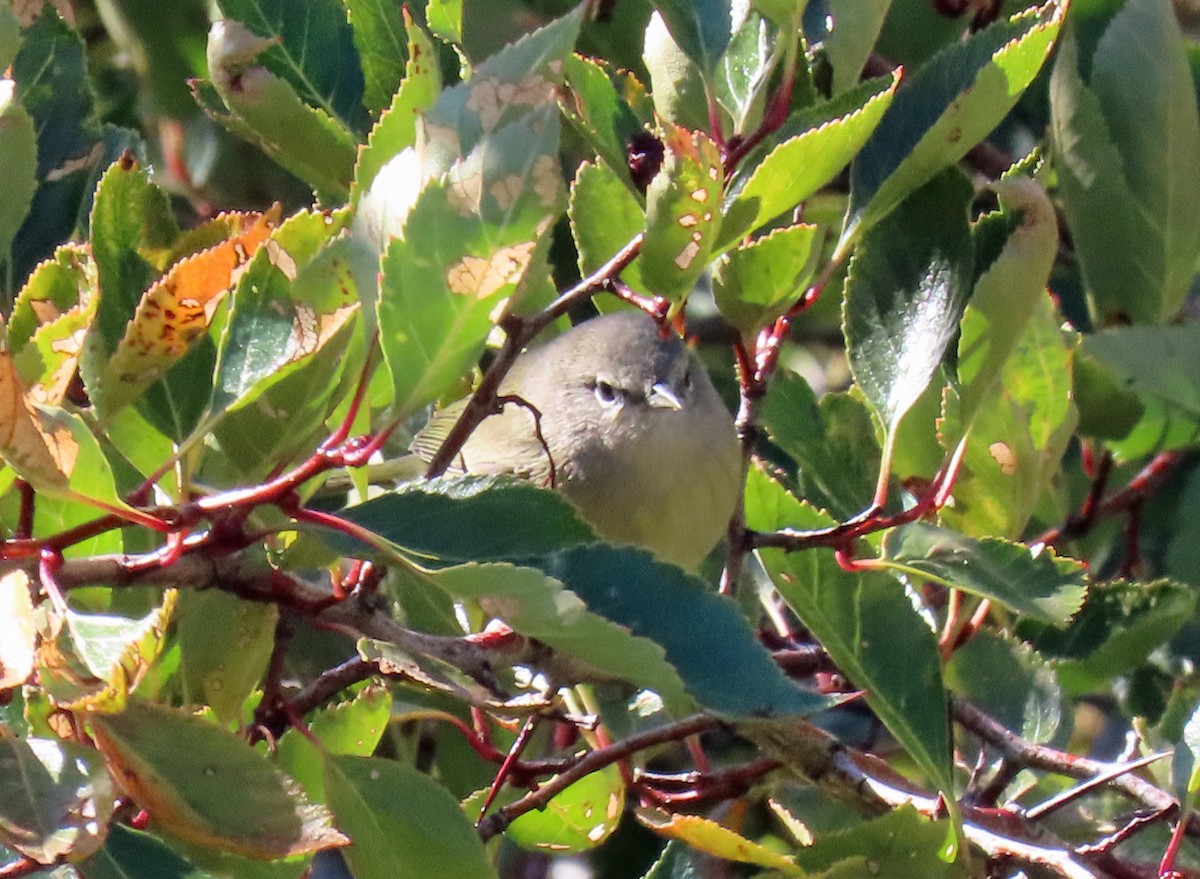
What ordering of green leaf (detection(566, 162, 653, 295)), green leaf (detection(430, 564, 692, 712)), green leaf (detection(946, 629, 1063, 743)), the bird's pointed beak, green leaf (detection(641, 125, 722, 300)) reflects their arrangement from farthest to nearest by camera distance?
the bird's pointed beak → green leaf (detection(946, 629, 1063, 743)) → green leaf (detection(566, 162, 653, 295)) → green leaf (detection(641, 125, 722, 300)) → green leaf (detection(430, 564, 692, 712))

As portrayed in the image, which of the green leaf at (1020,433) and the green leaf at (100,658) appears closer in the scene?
the green leaf at (100,658)

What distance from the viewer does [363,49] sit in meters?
2.14

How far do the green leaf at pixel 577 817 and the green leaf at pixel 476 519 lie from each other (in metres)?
0.76

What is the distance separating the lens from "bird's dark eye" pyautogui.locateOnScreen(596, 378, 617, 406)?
10.4ft

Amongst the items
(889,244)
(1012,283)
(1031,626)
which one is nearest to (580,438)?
(1031,626)

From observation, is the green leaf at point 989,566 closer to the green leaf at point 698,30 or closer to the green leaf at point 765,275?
the green leaf at point 765,275

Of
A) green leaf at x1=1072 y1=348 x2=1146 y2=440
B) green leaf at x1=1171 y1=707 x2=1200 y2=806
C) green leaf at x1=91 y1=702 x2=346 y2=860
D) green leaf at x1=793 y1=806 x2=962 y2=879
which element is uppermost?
green leaf at x1=91 y1=702 x2=346 y2=860

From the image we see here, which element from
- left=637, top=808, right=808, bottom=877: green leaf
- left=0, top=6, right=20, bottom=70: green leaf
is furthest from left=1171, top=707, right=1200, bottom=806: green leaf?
left=0, top=6, right=20, bottom=70: green leaf

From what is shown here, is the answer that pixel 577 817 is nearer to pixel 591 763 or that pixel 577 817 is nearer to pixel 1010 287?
pixel 591 763

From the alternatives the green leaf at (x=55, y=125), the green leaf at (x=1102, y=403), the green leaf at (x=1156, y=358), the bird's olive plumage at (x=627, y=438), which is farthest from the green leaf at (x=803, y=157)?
the green leaf at (x=55, y=125)

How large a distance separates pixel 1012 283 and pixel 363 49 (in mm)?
984

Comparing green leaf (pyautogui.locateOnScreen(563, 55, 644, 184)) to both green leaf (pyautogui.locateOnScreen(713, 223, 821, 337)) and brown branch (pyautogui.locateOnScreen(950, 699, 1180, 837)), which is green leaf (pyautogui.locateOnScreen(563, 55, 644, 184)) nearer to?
green leaf (pyautogui.locateOnScreen(713, 223, 821, 337))

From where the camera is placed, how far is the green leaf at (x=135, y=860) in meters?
1.59

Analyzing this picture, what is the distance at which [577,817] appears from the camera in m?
2.26
